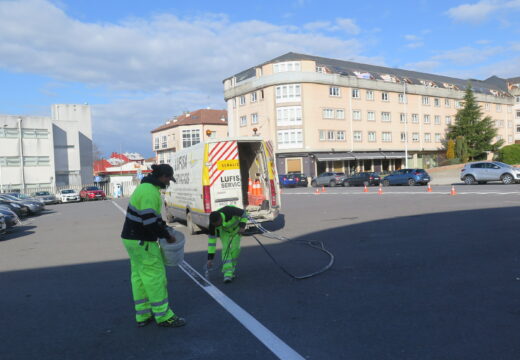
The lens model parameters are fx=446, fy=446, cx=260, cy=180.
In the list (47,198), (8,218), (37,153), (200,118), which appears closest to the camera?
(8,218)

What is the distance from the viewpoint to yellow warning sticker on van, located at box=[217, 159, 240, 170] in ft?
37.0

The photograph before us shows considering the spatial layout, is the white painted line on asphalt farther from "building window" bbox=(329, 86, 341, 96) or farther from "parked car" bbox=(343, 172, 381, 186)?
"building window" bbox=(329, 86, 341, 96)

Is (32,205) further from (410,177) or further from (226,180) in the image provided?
(410,177)

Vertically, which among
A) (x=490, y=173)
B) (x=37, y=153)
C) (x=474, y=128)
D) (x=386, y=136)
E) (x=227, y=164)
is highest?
(x=474, y=128)

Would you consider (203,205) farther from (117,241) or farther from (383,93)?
(383,93)

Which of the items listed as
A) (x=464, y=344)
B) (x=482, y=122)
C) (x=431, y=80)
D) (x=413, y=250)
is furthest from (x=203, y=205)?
(x=431, y=80)

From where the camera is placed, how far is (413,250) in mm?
8234

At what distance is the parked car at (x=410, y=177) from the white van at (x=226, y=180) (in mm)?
23617

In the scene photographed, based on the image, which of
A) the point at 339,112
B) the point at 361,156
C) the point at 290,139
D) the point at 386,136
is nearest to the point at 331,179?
the point at 290,139

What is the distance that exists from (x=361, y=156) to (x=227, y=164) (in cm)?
4683

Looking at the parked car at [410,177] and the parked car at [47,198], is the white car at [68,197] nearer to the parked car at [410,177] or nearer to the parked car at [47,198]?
the parked car at [47,198]

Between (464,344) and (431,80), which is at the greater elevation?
(431,80)

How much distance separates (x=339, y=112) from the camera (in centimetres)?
5553

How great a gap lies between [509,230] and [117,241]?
370 inches
